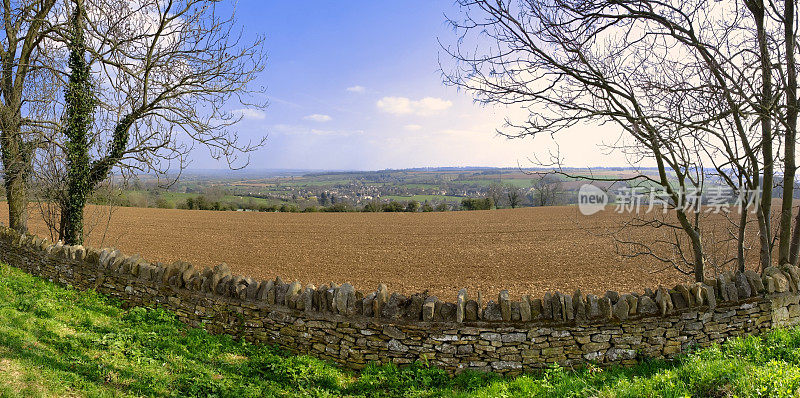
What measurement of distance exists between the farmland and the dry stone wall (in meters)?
2.02

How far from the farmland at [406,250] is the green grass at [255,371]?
320 centimetres

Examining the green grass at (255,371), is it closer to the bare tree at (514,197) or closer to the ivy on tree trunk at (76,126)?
the ivy on tree trunk at (76,126)

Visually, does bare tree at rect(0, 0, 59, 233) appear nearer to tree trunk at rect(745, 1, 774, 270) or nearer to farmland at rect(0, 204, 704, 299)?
farmland at rect(0, 204, 704, 299)

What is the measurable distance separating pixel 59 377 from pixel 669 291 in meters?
7.15

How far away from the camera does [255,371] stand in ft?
15.9

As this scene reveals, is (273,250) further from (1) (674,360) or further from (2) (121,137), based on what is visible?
(1) (674,360)

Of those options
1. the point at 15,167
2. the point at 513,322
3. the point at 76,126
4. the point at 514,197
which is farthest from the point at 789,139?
the point at 514,197

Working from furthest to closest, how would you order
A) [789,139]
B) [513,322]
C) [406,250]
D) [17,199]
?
[406,250]
[17,199]
[789,139]
[513,322]

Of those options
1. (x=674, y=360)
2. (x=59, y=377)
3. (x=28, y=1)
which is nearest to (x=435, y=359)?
(x=674, y=360)

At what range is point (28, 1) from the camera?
9.93 metres

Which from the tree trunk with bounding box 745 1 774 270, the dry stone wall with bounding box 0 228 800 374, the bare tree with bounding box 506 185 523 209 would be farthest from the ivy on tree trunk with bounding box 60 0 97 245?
the bare tree with bounding box 506 185 523 209

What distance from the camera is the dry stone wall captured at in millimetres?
4773

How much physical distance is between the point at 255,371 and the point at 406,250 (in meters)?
12.4

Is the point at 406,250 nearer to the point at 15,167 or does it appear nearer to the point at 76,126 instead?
the point at 76,126
